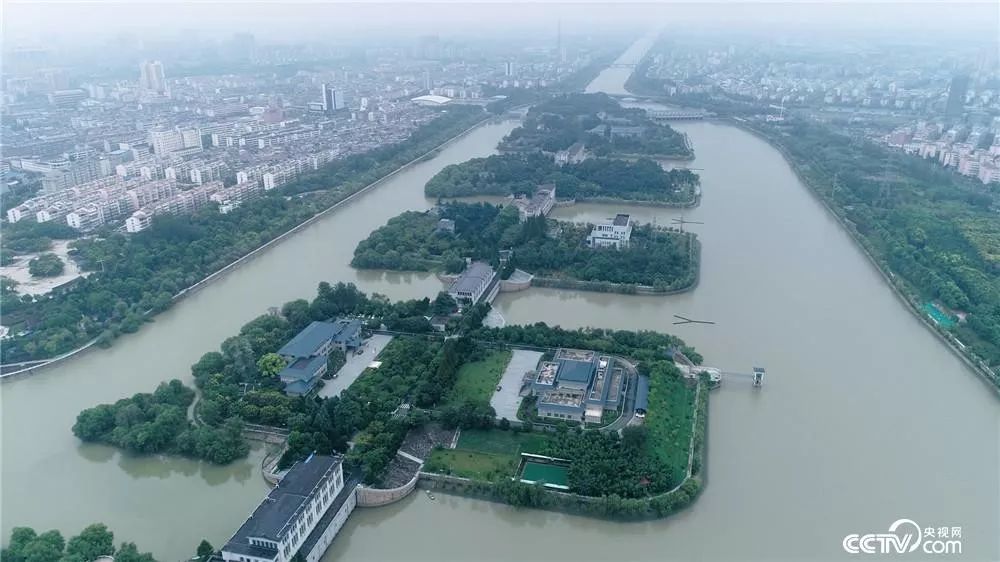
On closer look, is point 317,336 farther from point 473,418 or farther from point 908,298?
point 908,298

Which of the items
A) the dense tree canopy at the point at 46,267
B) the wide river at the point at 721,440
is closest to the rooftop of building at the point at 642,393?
the wide river at the point at 721,440

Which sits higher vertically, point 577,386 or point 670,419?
point 577,386

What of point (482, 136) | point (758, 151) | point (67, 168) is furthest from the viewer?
point (482, 136)

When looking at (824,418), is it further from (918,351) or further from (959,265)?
(959,265)

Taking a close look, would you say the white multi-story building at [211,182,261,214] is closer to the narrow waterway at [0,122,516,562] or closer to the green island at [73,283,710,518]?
the narrow waterway at [0,122,516,562]

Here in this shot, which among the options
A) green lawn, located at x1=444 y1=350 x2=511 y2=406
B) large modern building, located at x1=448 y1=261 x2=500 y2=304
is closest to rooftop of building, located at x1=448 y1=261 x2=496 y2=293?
large modern building, located at x1=448 y1=261 x2=500 y2=304

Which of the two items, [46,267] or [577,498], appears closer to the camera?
[577,498]

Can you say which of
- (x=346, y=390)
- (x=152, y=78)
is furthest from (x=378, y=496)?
(x=152, y=78)

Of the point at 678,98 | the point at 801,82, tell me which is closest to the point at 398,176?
the point at 678,98
